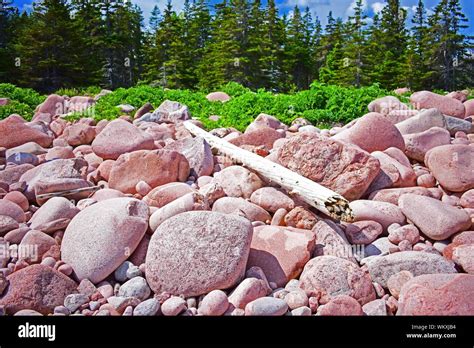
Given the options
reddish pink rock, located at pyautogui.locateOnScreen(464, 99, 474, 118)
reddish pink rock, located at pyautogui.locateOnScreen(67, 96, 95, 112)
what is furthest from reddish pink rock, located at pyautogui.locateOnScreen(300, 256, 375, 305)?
reddish pink rock, located at pyautogui.locateOnScreen(67, 96, 95, 112)

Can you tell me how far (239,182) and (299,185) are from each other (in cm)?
90

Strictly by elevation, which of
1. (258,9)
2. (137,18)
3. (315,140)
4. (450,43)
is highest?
(258,9)

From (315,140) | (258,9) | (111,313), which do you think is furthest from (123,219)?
(258,9)

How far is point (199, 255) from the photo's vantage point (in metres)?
3.79

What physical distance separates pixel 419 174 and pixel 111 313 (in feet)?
13.6

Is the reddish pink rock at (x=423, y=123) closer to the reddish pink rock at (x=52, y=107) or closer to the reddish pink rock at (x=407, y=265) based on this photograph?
the reddish pink rock at (x=407, y=265)

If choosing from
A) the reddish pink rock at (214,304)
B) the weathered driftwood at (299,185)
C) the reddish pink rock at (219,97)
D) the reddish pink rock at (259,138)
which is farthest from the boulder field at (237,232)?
the reddish pink rock at (219,97)

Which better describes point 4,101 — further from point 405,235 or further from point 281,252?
point 405,235

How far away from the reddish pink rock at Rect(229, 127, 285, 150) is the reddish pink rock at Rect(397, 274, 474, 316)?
3.92 meters

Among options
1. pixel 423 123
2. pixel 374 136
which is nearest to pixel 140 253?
pixel 374 136

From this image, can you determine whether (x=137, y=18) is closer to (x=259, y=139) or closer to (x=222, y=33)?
(x=259, y=139)

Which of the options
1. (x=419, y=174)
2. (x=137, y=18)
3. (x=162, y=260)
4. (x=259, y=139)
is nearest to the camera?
(x=162, y=260)

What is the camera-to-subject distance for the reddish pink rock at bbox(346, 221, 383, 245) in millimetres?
4594
